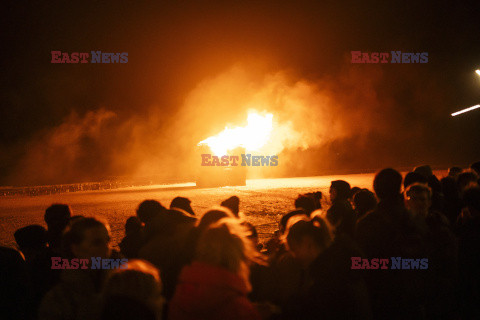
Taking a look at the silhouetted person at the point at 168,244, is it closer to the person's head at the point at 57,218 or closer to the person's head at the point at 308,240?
the person's head at the point at 308,240

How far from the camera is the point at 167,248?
10.7ft

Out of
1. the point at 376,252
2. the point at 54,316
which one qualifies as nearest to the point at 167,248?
the point at 54,316

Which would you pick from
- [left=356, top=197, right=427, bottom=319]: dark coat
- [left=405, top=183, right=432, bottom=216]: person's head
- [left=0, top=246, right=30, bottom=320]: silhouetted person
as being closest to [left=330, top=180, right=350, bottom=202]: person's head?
[left=405, top=183, right=432, bottom=216]: person's head

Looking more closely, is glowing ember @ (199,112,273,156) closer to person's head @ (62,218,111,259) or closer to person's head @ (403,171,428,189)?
person's head @ (403,171,428,189)

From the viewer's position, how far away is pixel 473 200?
12.2ft

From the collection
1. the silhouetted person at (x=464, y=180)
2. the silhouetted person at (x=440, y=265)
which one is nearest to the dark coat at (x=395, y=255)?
the silhouetted person at (x=440, y=265)

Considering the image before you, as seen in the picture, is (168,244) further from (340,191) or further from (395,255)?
(340,191)

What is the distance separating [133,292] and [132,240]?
8.83 feet

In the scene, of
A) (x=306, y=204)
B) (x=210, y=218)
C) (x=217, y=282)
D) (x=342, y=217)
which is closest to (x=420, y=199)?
(x=342, y=217)

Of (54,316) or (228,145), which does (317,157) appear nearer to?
(228,145)

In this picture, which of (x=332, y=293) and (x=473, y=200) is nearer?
(x=332, y=293)

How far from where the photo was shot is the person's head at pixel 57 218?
14.5 ft

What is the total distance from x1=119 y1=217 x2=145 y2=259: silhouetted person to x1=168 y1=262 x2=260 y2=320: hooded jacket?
2.24 metres

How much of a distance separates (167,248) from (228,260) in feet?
3.71
